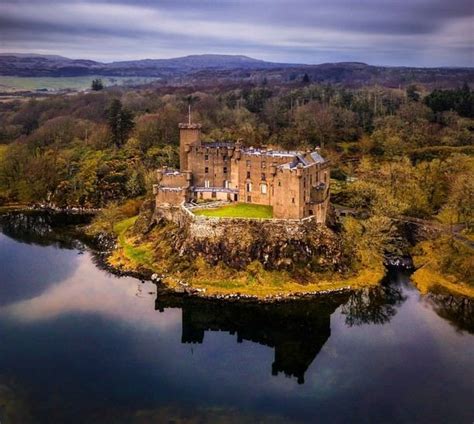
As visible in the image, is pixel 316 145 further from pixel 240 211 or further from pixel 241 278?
pixel 241 278

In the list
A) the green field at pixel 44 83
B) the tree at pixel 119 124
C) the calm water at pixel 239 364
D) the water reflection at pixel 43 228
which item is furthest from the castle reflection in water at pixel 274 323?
the green field at pixel 44 83

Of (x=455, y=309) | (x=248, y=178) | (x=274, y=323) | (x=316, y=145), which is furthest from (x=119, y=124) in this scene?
(x=455, y=309)

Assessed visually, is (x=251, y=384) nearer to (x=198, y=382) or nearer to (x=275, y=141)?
(x=198, y=382)

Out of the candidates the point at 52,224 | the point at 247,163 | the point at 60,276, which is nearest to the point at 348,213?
the point at 247,163

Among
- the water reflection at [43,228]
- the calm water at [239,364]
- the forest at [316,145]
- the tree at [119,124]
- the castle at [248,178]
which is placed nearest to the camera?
the calm water at [239,364]

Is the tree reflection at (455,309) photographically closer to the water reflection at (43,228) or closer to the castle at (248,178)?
A: the castle at (248,178)
